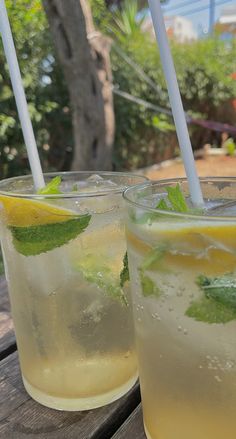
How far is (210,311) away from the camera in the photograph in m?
0.47

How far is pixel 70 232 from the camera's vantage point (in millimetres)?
599

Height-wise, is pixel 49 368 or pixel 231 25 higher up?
pixel 231 25

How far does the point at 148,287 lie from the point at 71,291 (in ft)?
0.46

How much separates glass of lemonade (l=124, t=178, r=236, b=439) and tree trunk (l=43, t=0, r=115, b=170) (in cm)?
220

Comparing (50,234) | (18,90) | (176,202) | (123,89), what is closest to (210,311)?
(176,202)

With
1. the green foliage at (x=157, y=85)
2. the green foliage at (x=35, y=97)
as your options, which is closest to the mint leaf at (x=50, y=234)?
the green foliage at (x=35, y=97)

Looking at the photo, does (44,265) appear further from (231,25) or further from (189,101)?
(231,25)

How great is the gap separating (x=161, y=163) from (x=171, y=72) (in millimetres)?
5760

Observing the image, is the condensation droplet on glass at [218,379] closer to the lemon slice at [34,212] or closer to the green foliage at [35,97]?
the lemon slice at [34,212]

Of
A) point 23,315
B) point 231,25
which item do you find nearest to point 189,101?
point 231,25

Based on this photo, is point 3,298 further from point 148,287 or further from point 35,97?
point 35,97

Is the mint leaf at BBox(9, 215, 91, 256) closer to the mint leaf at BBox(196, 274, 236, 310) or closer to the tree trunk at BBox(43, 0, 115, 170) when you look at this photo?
the mint leaf at BBox(196, 274, 236, 310)

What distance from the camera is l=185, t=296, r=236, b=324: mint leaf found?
1.50 feet

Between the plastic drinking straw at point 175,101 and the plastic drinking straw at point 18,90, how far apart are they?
0.70 feet
